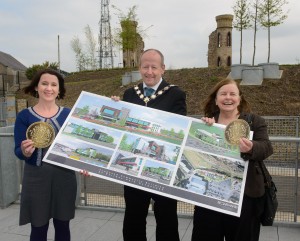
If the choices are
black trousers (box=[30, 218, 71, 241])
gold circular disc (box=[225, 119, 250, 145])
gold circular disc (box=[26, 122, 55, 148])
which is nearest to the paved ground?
black trousers (box=[30, 218, 71, 241])

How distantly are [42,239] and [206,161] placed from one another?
1.48 m

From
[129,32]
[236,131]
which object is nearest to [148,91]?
[236,131]

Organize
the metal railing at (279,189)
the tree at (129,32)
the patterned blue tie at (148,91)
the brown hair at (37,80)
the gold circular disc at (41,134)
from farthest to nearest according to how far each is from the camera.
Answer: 1. the tree at (129,32)
2. the metal railing at (279,189)
3. the patterned blue tie at (148,91)
4. the brown hair at (37,80)
5. the gold circular disc at (41,134)

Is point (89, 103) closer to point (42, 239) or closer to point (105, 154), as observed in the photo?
point (105, 154)

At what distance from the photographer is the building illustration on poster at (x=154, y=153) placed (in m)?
2.26

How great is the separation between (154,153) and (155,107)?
43 centimetres

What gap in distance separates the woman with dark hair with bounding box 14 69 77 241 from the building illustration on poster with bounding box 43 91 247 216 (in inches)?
6.4

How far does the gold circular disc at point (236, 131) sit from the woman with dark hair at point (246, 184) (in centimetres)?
7

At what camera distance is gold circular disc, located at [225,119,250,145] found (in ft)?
7.15

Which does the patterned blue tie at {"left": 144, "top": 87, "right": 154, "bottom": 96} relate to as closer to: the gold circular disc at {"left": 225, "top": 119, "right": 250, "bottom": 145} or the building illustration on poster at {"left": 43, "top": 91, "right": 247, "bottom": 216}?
the building illustration on poster at {"left": 43, "top": 91, "right": 247, "bottom": 216}

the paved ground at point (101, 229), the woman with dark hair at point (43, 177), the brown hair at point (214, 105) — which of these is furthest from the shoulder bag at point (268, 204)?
the woman with dark hair at point (43, 177)

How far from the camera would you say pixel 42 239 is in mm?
2605

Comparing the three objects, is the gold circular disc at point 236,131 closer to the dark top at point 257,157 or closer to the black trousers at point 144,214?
the dark top at point 257,157

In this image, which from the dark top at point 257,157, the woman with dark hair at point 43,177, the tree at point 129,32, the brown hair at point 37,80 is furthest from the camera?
the tree at point 129,32
